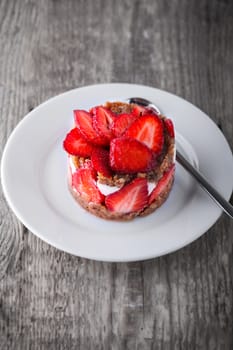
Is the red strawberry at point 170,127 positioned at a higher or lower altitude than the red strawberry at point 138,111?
lower

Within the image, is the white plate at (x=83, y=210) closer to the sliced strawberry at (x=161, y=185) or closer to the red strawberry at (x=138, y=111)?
the sliced strawberry at (x=161, y=185)

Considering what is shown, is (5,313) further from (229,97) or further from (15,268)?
(229,97)

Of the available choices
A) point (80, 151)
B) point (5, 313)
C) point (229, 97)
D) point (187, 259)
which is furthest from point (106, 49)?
point (5, 313)

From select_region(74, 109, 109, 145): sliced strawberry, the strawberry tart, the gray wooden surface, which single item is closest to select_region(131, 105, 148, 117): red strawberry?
the strawberry tart

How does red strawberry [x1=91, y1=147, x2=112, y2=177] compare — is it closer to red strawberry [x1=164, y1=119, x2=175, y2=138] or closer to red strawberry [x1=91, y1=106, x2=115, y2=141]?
red strawberry [x1=91, y1=106, x2=115, y2=141]

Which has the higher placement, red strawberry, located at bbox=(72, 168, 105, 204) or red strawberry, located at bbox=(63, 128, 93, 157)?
red strawberry, located at bbox=(63, 128, 93, 157)

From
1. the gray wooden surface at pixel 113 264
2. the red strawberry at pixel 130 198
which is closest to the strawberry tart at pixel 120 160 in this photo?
the red strawberry at pixel 130 198
